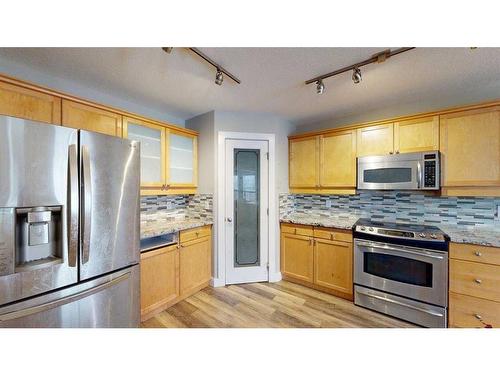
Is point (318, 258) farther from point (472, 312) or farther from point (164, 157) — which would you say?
point (164, 157)

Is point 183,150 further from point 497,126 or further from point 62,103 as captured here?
point 497,126

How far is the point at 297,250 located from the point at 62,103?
2.78m

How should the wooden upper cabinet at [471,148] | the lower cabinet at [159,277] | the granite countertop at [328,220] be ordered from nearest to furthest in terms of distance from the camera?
the wooden upper cabinet at [471,148]
the lower cabinet at [159,277]
the granite countertop at [328,220]

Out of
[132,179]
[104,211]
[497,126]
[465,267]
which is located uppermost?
[497,126]

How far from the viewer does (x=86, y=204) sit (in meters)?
1.21

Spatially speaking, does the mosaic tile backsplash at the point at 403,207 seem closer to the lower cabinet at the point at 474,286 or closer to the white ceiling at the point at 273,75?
the lower cabinet at the point at 474,286

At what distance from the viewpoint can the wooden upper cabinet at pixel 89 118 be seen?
1585mm

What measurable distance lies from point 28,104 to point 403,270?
131 inches

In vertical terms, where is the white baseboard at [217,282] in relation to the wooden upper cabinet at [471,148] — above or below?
below

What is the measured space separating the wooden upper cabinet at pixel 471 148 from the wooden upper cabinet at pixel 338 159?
0.81 meters

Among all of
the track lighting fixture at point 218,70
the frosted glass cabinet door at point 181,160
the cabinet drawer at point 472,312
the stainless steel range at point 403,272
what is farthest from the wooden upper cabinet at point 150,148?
the cabinet drawer at point 472,312

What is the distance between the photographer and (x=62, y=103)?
5.10ft

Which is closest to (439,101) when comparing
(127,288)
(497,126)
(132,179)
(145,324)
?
(497,126)
